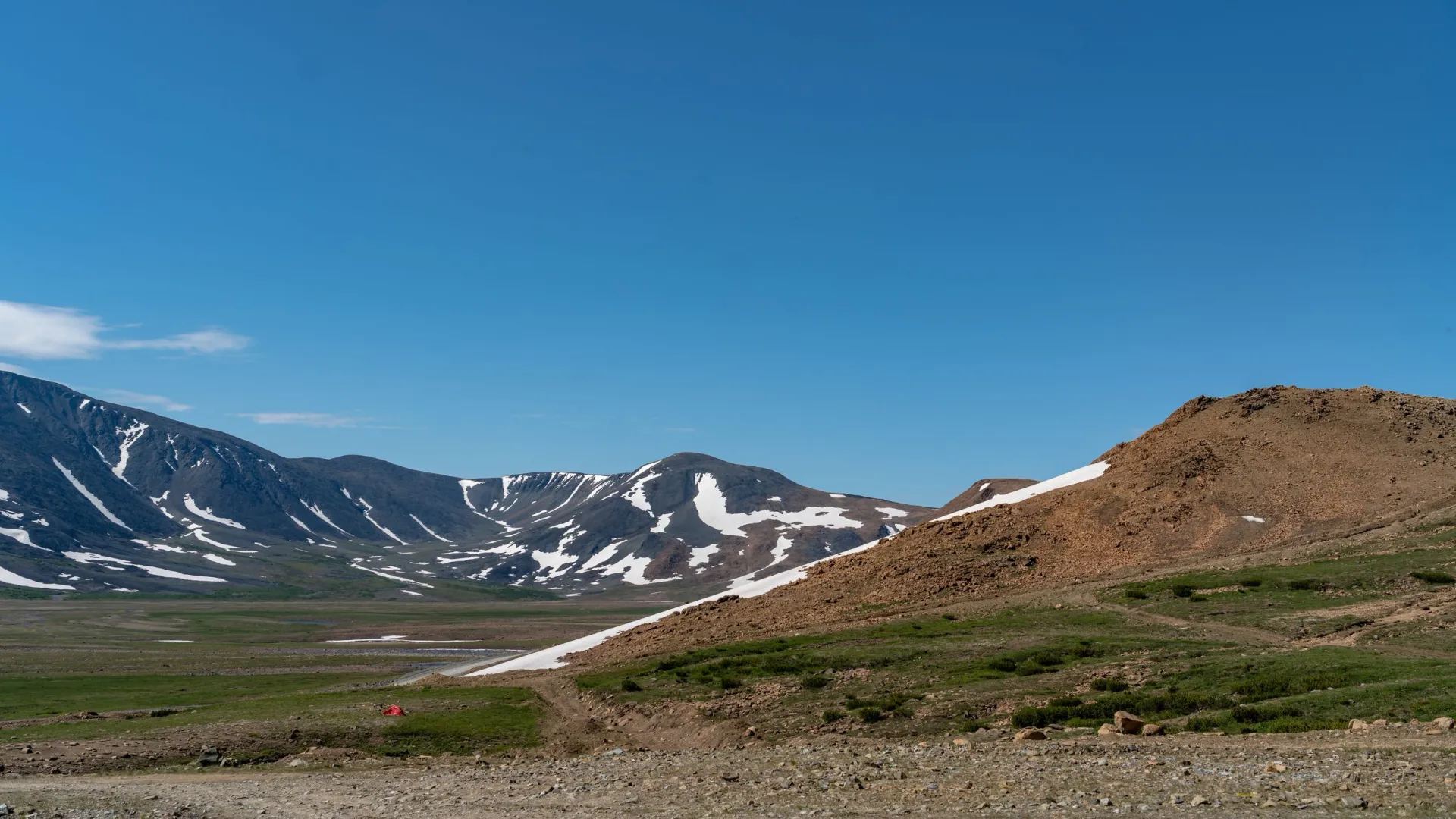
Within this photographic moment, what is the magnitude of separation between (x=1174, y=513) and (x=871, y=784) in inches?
2118

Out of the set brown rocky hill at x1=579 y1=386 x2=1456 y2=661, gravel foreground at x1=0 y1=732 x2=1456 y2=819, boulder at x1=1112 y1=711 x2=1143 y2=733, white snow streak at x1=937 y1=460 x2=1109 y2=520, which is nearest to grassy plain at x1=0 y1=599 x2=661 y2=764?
gravel foreground at x1=0 y1=732 x2=1456 y2=819

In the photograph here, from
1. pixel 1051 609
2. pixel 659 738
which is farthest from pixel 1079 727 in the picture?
pixel 1051 609

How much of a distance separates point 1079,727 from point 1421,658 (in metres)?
14.7

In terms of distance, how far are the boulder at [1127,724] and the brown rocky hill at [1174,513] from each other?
33574mm

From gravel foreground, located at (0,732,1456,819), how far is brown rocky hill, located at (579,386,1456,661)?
3405 centimetres

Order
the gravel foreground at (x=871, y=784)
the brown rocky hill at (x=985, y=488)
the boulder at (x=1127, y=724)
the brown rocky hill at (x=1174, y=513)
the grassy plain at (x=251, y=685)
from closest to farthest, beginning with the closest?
the gravel foreground at (x=871, y=784), the boulder at (x=1127, y=724), the grassy plain at (x=251, y=685), the brown rocky hill at (x=1174, y=513), the brown rocky hill at (x=985, y=488)

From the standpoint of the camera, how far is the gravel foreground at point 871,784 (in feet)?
68.3

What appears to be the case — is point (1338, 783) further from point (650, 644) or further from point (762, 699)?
point (650, 644)

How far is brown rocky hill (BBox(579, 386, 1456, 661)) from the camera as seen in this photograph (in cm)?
6619

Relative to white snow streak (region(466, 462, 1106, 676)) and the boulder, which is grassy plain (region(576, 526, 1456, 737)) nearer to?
the boulder

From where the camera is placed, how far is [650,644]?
230 ft

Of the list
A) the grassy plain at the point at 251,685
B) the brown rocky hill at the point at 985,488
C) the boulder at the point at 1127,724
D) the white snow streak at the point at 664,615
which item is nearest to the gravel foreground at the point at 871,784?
the boulder at the point at 1127,724

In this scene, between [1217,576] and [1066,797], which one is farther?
[1217,576]

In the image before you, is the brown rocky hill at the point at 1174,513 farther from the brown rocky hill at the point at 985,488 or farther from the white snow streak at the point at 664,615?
the brown rocky hill at the point at 985,488
